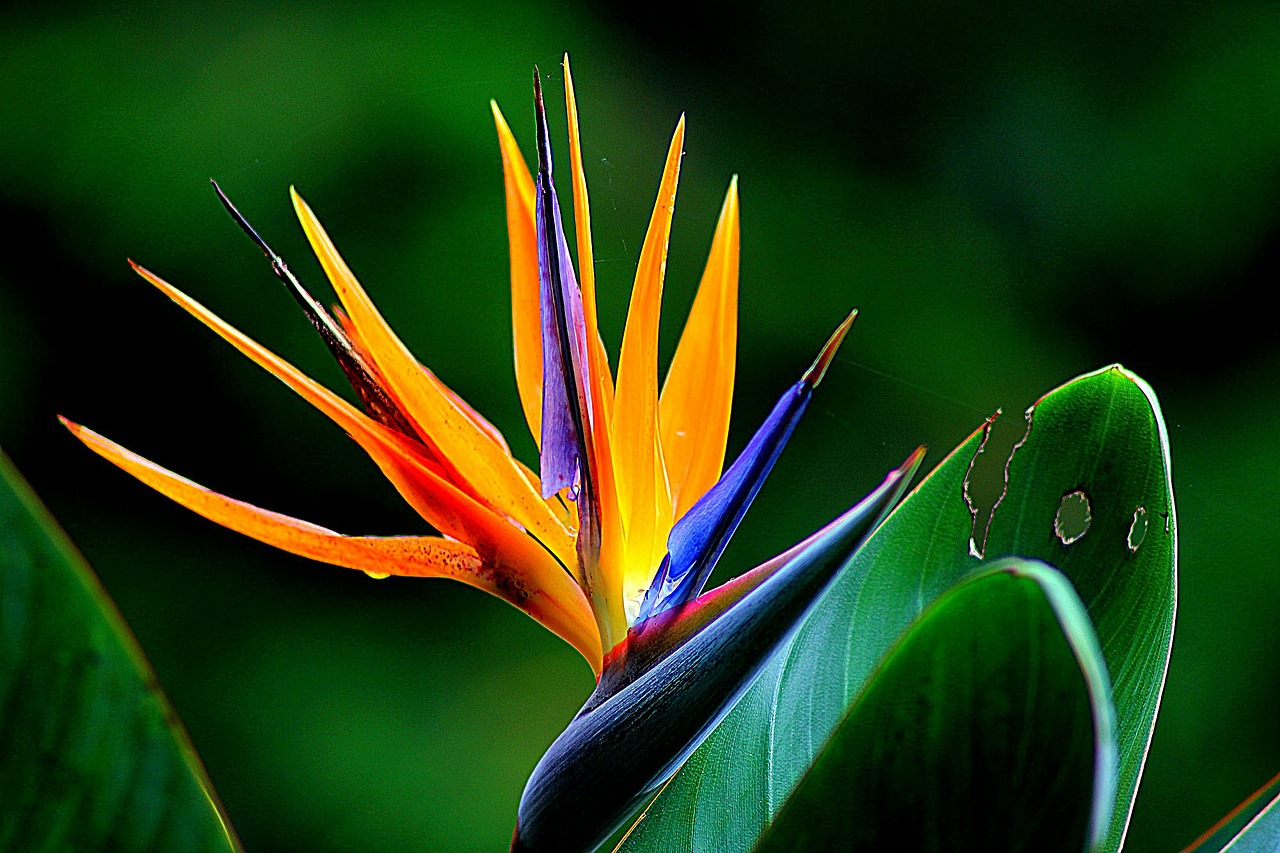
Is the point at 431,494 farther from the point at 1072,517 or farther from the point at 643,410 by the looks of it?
the point at 1072,517

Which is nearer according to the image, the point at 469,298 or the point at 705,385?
the point at 705,385

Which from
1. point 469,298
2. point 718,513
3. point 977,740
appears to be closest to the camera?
point 977,740

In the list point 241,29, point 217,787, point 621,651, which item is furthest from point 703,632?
point 241,29

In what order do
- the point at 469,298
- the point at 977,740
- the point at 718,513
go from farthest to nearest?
the point at 469,298 < the point at 718,513 < the point at 977,740

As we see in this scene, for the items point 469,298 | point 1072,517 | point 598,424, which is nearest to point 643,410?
point 598,424

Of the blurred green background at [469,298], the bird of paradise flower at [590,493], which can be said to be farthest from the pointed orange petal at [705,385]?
the blurred green background at [469,298]

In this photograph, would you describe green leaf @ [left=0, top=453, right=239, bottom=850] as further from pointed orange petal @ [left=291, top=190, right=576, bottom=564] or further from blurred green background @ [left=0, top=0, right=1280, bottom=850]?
blurred green background @ [left=0, top=0, right=1280, bottom=850]

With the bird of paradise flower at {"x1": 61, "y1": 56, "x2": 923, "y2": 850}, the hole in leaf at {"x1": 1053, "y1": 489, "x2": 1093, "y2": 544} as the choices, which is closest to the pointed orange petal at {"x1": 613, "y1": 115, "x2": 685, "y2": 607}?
the bird of paradise flower at {"x1": 61, "y1": 56, "x2": 923, "y2": 850}
